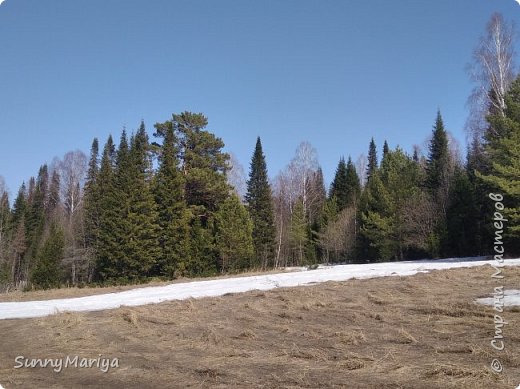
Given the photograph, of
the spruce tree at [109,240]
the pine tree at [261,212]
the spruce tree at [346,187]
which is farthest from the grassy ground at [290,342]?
the spruce tree at [346,187]

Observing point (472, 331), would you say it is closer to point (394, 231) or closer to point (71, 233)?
point (394, 231)

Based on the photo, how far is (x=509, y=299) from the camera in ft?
30.9

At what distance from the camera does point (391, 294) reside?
1262 centimetres

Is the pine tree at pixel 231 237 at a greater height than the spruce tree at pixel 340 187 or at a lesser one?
lesser

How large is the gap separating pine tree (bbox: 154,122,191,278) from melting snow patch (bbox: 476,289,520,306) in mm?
26268

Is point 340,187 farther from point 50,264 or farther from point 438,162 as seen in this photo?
point 50,264

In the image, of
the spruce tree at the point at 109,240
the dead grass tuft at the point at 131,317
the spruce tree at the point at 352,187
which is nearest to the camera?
the dead grass tuft at the point at 131,317

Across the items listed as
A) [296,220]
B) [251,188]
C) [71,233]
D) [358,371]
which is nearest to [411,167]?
[296,220]

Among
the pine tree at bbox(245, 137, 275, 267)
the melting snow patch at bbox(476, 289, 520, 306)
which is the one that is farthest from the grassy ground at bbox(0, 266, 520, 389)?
the pine tree at bbox(245, 137, 275, 267)

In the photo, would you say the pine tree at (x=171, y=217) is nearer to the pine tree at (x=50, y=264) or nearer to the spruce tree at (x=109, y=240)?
the spruce tree at (x=109, y=240)

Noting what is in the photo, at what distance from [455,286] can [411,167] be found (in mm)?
32913

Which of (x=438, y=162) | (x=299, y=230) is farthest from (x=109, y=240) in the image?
(x=438, y=162)

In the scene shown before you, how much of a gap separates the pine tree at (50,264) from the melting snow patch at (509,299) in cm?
3613

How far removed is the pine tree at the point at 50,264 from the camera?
125 feet
